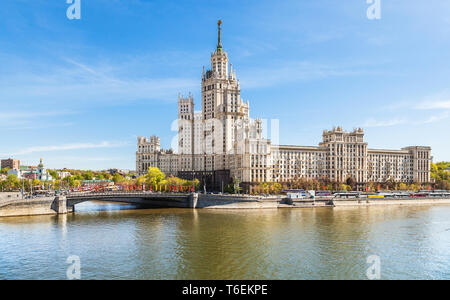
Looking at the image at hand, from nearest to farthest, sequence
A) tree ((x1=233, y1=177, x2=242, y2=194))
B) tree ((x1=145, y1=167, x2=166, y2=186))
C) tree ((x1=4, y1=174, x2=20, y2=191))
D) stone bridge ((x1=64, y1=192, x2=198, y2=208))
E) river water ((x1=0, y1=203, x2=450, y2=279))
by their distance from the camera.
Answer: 1. river water ((x1=0, y1=203, x2=450, y2=279))
2. stone bridge ((x1=64, y1=192, x2=198, y2=208))
3. tree ((x1=233, y1=177, x2=242, y2=194))
4. tree ((x1=145, y1=167, x2=166, y2=186))
5. tree ((x1=4, y1=174, x2=20, y2=191))

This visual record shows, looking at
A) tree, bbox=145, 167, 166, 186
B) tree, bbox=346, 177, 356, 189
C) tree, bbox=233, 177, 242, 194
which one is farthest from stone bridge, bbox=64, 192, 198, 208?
tree, bbox=346, 177, 356, 189

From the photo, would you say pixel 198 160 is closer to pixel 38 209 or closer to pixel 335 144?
pixel 335 144

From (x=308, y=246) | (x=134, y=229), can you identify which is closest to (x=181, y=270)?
(x=308, y=246)

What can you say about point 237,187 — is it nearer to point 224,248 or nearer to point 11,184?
point 224,248

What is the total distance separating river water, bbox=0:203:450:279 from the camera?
35.9 meters

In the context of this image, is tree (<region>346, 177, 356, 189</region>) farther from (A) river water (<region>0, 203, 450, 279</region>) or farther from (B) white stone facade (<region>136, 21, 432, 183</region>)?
(A) river water (<region>0, 203, 450, 279</region>)

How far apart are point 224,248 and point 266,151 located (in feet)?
247

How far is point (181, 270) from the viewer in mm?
36344

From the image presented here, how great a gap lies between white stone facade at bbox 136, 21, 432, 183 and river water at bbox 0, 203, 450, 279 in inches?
2366

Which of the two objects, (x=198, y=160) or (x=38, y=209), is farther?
(x=198, y=160)

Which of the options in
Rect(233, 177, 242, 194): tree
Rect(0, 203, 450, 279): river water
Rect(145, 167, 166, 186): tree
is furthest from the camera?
Rect(145, 167, 166, 186): tree

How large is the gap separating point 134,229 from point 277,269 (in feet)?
105

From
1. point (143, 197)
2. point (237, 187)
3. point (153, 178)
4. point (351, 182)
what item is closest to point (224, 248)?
point (143, 197)

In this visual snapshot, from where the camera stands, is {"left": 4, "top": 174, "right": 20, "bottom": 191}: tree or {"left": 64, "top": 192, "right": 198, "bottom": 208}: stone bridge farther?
{"left": 4, "top": 174, "right": 20, "bottom": 191}: tree
